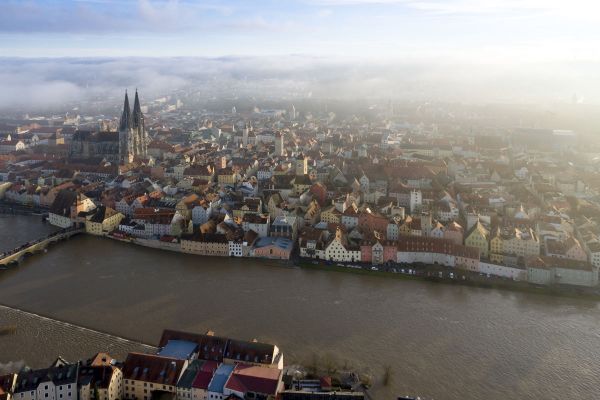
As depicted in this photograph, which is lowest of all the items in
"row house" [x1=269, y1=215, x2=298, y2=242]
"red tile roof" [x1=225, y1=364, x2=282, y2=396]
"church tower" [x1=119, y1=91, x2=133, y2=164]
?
"red tile roof" [x1=225, y1=364, x2=282, y2=396]

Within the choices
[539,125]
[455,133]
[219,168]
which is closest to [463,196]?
[219,168]

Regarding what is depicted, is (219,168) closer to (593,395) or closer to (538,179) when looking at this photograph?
(538,179)

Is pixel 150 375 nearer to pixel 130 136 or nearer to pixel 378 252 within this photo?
pixel 378 252

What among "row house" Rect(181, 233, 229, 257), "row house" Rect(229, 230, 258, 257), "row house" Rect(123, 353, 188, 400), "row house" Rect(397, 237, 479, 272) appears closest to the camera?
"row house" Rect(123, 353, 188, 400)

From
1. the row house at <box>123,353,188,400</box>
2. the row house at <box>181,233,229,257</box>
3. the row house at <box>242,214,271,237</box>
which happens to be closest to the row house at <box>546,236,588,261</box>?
the row house at <box>242,214,271,237</box>

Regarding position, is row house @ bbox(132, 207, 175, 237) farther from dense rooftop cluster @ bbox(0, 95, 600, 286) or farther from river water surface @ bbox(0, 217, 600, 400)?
river water surface @ bbox(0, 217, 600, 400)

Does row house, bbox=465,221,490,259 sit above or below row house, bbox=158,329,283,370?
above

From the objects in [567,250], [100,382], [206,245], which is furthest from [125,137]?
[100,382]
